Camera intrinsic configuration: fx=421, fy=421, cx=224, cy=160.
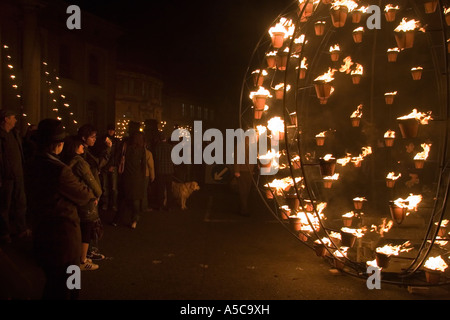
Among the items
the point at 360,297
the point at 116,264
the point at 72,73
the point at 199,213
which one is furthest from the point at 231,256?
the point at 72,73

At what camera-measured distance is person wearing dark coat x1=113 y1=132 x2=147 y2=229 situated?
8.36m

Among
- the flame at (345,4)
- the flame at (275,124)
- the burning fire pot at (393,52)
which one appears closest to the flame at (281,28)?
the flame at (345,4)

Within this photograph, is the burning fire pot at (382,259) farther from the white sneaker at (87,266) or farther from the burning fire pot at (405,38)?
the white sneaker at (87,266)

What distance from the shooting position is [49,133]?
4.01 metres

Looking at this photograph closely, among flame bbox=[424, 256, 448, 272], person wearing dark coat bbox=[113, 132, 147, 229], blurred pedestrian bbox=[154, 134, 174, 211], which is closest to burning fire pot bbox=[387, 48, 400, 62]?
flame bbox=[424, 256, 448, 272]

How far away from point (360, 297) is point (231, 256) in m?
2.35

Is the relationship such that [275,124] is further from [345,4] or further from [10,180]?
[10,180]

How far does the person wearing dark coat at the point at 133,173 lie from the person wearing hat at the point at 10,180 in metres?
1.85

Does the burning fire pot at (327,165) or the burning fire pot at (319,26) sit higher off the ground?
the burning fire pot at (319,26)

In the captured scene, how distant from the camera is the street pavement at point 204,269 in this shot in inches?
201

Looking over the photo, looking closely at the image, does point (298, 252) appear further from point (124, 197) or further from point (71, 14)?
point (71, 14)

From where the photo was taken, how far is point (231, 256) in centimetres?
684

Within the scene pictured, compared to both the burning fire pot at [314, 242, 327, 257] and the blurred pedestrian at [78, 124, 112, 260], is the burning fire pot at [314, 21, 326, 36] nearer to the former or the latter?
the burning fire pot at [314, 242, 327, 257]

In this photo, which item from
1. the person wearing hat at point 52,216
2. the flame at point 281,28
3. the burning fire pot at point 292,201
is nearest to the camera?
the person wearing hat at point 52,216
